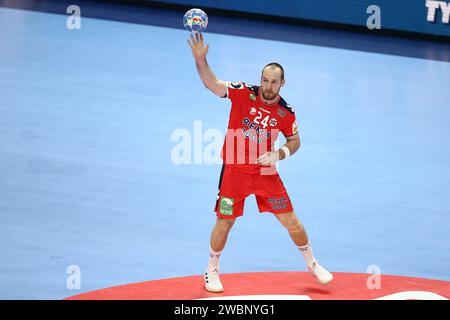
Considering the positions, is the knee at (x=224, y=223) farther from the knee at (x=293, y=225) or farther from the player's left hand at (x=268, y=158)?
the player's left hand at (x=268, y=158)

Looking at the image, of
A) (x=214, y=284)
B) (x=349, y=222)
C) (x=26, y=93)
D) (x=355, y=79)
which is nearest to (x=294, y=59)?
(x=355, y=79)

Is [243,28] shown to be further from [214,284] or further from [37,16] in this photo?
[214,284]

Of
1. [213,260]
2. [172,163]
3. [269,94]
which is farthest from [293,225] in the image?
[172,163]

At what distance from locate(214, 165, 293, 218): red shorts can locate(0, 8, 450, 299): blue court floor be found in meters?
0.94

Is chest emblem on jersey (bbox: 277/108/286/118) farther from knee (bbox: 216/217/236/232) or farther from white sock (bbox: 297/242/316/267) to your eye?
white sock (bbox: 297/242/316/267)

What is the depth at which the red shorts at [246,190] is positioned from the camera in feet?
24.1

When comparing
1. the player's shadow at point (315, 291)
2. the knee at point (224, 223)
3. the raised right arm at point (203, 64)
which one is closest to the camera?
the raised right arm at point (203, 64)

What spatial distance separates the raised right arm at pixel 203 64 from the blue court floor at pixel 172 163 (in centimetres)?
183

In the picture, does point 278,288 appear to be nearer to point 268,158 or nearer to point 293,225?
point 293,225

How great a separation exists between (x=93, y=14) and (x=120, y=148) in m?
7.27

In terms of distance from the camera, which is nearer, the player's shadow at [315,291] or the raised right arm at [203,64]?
the raised right arm at [203,64]

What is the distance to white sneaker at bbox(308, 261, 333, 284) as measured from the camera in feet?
25.1

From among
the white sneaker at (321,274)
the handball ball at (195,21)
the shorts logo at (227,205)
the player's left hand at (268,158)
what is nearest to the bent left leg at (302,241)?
the white sneaker at (321,274)

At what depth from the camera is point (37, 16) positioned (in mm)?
16734
